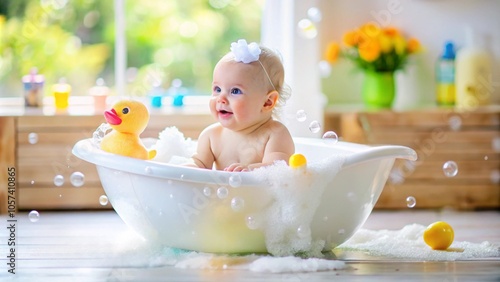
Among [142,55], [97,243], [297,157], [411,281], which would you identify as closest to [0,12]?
[142,55]

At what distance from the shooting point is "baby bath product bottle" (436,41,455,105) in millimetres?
3574

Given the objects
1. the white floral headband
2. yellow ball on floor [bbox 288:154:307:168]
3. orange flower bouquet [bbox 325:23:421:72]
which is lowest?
yellow ball on floor [bbox 288:154:307:168]

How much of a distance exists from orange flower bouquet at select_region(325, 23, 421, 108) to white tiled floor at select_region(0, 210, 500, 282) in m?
0.64

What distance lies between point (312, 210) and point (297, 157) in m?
0.15

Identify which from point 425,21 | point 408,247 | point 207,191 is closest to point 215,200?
point 207,191

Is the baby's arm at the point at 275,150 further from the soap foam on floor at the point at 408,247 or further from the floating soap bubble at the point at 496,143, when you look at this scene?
the floating soap bubble at the point at 496,143

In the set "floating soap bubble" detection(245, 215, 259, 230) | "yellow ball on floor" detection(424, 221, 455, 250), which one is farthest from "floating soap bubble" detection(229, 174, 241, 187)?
"yellow ball on floor" detection(424, 221, 455, 250)

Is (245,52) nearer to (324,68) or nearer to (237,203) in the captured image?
(237,203)

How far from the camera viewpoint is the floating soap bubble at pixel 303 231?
2.38 metres

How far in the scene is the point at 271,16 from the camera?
3529 millimetres

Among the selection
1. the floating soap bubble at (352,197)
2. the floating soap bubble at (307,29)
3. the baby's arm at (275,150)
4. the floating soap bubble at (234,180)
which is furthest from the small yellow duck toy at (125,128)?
the floating soap bubble at (307,29)

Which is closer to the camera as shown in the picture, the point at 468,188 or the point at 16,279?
the point at 16,279

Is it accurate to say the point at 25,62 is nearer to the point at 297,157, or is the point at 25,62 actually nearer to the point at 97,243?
the point at 97,243

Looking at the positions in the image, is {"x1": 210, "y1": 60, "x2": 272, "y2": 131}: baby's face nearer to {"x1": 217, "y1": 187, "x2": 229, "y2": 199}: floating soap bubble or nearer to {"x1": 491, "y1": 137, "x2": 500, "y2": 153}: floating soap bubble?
{"x1": 217, "y1": 187, "x2": 229, "y2": 199}: floating soap bubble
